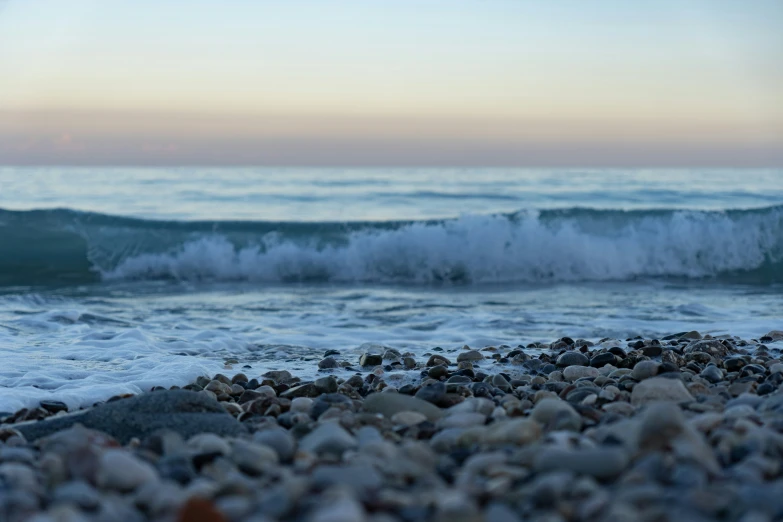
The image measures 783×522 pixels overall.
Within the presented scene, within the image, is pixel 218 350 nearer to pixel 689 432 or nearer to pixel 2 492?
pixel 2 492

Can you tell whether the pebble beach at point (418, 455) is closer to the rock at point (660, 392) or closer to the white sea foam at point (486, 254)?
the rock at point (660, 392)

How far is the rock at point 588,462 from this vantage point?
7.06ft

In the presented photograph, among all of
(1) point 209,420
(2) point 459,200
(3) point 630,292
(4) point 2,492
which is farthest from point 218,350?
(2) point 459,200

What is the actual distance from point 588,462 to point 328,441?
0.92 meters

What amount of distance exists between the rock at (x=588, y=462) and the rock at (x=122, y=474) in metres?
1.11

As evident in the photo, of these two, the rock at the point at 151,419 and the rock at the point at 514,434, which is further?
the rock at the point at 151,419

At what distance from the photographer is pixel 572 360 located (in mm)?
4836

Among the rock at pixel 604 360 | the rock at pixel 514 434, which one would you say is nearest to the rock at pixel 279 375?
the rock at pixel 604 360

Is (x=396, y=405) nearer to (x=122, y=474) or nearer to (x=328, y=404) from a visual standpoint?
(x=328, y=404)

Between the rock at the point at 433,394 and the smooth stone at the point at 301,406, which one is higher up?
the rock at the point at 433,394

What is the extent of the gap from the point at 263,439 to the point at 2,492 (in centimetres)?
81

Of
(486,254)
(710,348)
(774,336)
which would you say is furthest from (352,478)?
(486,254)

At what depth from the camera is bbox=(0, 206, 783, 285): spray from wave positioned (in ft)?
40.3

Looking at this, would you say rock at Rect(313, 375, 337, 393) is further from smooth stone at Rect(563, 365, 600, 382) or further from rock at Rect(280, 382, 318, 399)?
smooth stone at Rect(563, 365, 600, 382)
